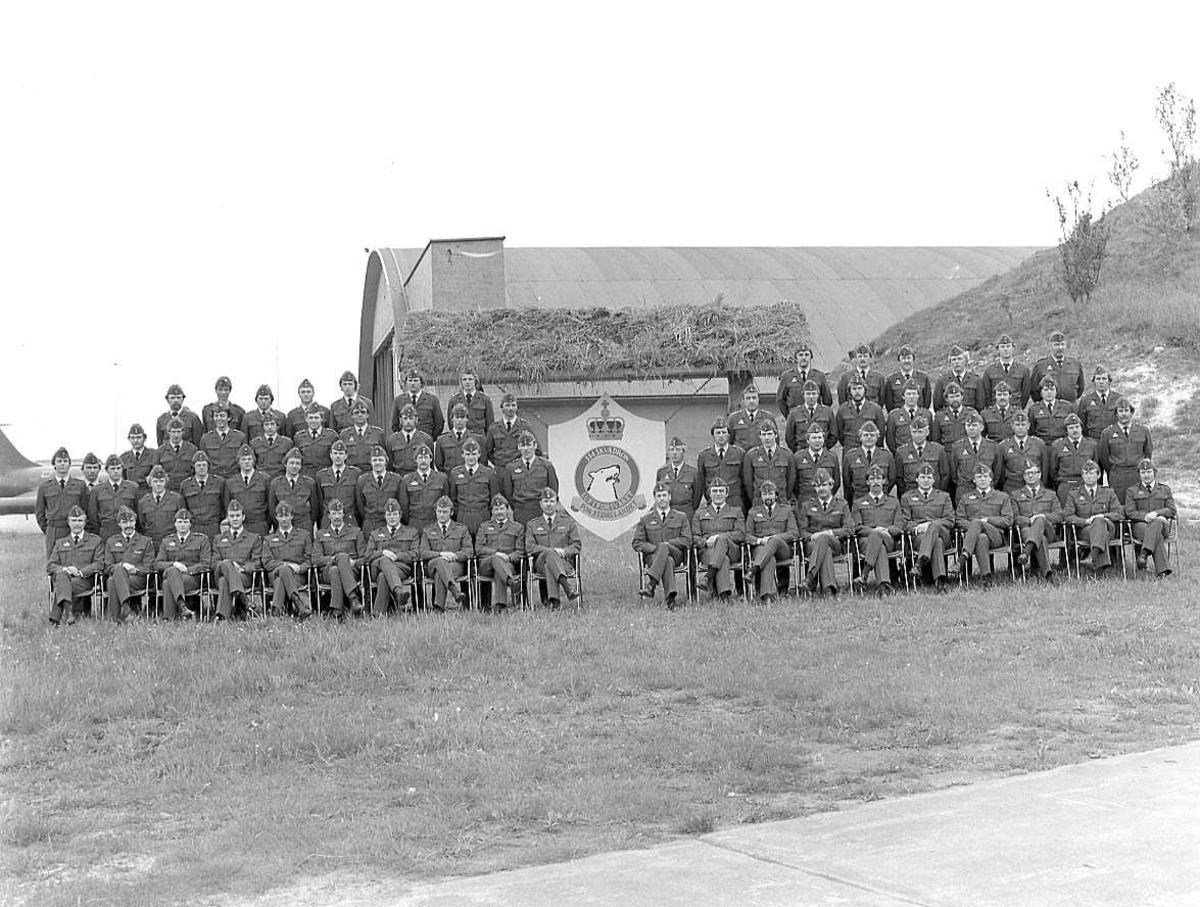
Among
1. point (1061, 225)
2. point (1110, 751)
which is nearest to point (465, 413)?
point (1110, 751)

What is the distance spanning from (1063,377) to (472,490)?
588 cm

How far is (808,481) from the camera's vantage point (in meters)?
12.6

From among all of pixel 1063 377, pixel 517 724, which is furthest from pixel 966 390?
pixel 517 724

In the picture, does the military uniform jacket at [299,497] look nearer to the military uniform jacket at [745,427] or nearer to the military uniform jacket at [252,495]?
the military uniform jacket at [252,495]

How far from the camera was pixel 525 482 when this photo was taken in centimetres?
1244

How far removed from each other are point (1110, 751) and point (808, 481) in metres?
5.69

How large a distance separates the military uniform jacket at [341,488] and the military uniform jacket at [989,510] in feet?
16.7

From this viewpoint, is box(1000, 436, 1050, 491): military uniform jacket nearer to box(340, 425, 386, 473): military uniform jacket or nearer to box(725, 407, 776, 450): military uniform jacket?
box(725, 407, 776, 450): military uniform jacket

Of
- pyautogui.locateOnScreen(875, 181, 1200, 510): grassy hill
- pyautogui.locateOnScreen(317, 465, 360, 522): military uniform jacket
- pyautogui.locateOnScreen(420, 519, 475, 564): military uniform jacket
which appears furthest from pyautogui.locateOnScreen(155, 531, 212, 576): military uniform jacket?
pyautogui.locateOnScreen(875, 181, 1200, 510): grassy hill

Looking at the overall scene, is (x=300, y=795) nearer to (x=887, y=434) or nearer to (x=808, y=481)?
(x=808, y=481)

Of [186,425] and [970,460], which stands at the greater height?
[186,425]

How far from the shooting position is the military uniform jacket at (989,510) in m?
12.1

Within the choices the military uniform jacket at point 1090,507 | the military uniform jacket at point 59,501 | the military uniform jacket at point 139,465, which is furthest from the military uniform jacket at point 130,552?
the military uniform jacket at point 1090,507

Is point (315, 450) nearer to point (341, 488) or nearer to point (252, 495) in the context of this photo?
point (341, 488)
